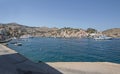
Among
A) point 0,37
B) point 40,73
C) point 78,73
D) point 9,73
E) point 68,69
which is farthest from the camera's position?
point 0,37

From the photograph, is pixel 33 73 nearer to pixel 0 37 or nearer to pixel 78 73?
pixel 78 73

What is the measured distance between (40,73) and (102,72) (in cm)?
507

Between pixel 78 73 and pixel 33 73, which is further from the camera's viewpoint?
pixel 78 73

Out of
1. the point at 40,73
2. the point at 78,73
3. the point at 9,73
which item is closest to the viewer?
the point at 9,73

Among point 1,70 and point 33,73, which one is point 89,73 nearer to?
point 33,73

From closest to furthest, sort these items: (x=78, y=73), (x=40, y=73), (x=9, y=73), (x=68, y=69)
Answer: (x=9, y=73) → (x=40, y=73) → (x=78, y=73) → (x=68, y=69)

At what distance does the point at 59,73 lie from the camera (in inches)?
573

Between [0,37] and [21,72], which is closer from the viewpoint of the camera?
[21,72]

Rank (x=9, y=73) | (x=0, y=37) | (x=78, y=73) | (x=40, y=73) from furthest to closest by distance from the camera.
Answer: (x=0, y=37) → (x=78, y=73) → (x=40, y=73) → (x=9, y=73)

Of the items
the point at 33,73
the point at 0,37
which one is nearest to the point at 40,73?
the point at 33,73

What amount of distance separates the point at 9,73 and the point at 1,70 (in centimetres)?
76

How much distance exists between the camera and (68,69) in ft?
53.4

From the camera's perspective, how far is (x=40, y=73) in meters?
13.9

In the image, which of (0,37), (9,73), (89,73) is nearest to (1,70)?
(9,73)
